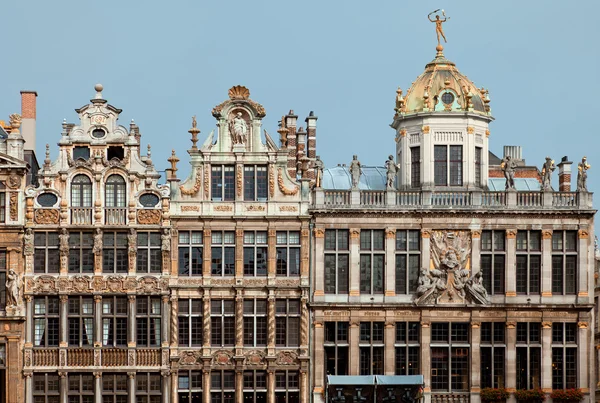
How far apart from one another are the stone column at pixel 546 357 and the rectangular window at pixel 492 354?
159 centimetres

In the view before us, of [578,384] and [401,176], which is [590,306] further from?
[401,176]

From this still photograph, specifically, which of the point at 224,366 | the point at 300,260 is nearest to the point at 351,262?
the point at 300,260

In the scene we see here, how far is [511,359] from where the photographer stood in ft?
234

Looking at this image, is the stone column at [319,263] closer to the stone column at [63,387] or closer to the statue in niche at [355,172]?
the statue in niche at [355,172]

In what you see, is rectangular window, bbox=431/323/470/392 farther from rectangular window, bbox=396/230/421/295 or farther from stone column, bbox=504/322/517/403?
rectangular window, bbox=396/230/421/295

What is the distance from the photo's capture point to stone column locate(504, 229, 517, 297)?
71.8 meters

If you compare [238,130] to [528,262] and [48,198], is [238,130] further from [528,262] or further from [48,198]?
[528,262]

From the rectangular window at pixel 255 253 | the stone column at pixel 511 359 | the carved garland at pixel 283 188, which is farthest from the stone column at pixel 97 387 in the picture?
the stone column at pixel 511 359

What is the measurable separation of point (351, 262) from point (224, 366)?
6544 mm

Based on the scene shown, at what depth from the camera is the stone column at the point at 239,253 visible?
71312 mm

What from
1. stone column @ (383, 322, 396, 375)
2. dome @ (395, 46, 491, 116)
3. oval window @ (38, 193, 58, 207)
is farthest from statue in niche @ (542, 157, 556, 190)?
oval window @ (38, 193, 58, 207)

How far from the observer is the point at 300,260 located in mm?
71750

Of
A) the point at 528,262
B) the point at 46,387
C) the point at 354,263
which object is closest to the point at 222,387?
the point at 46,387

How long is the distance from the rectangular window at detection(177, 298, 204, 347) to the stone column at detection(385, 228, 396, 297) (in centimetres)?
750
